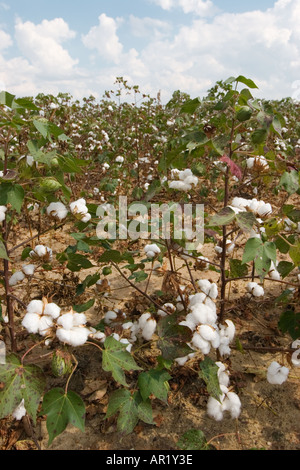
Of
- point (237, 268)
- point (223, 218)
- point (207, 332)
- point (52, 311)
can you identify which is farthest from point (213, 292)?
point (52, 311)

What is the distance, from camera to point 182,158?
1502 millimetres

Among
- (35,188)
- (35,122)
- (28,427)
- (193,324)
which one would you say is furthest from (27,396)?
(35,122)

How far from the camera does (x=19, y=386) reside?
1.14 meters

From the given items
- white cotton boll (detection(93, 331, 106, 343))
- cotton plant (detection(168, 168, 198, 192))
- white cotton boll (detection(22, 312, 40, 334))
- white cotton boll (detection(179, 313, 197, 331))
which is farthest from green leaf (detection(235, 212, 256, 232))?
white cotton boll (detection(93, 331, 106, 343))

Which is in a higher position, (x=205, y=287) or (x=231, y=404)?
(x=205, y=287)

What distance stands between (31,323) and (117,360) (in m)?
0.34

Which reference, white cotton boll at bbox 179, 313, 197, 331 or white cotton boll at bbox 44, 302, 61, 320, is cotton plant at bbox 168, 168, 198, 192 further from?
white cotton boll at bbox 44, 302, 61, 320

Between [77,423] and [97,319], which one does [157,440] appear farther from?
[97,319]

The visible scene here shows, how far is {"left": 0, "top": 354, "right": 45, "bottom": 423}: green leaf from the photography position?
3.59 feet

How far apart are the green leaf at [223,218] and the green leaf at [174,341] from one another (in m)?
0.47

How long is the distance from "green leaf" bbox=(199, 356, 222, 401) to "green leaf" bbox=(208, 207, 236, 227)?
25.4 inches

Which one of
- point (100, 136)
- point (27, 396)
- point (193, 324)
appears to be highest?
point (100, 136)

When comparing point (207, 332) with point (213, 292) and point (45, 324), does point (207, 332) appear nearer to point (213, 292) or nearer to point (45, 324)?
point (213, 292)

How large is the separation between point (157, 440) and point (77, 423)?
602 millimetres
